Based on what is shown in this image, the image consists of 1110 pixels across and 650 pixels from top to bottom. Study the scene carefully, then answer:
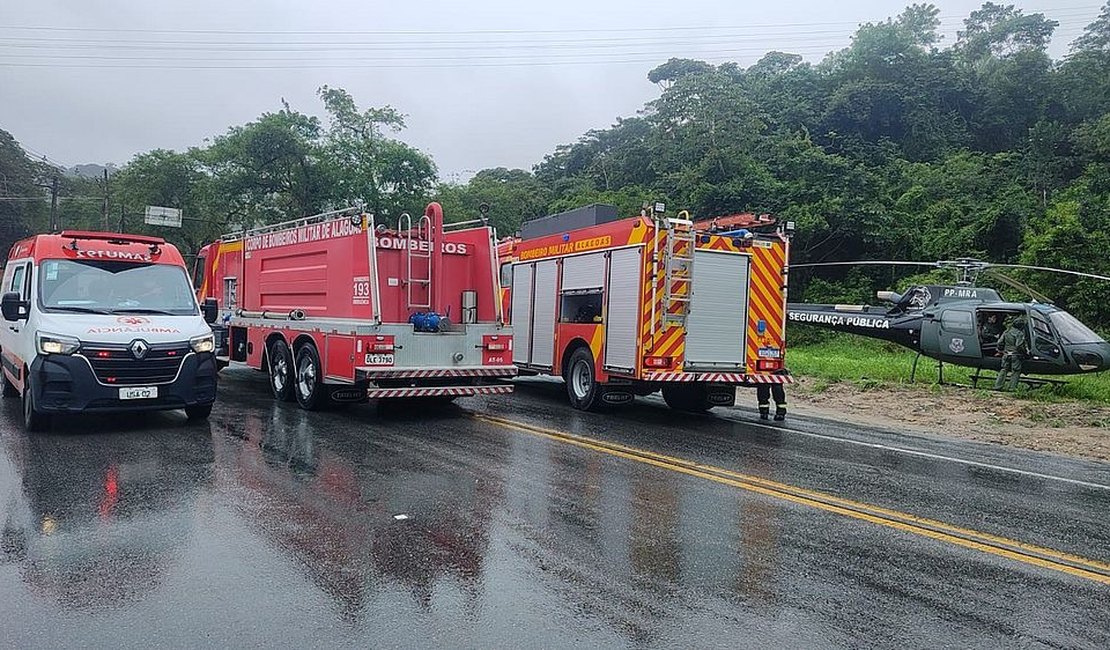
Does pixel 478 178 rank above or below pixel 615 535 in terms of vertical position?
above

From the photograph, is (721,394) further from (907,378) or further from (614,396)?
(907,378)

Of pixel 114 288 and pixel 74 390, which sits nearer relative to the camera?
pixel 74 390

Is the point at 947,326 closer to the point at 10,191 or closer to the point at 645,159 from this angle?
the point at 645,159

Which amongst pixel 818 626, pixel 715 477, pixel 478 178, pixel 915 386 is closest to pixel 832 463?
pixel 715 477

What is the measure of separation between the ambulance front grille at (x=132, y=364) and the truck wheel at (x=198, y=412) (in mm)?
565

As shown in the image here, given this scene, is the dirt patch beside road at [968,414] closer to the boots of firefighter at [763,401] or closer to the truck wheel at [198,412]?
the boots of firefighter at [763,401]

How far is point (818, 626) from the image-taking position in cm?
404

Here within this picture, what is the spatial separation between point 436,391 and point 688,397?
4193 mm

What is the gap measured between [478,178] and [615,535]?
196 ft

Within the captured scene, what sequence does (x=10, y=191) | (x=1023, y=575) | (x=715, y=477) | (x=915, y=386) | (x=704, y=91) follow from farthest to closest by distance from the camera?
(x=10, y=191) → (x=704, y=91) → (x=915, y=386) → (x=715, y=477) → (x=1023, y=575)

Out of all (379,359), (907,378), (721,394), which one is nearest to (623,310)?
(721,394)

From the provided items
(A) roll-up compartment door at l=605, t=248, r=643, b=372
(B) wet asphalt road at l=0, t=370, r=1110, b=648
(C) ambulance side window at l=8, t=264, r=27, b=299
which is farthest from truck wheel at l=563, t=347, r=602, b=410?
(C) ambulance side window at l=8, t=264, r=27, b=299

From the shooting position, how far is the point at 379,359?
33.5ft

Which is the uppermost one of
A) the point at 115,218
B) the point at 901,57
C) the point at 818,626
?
the point at 901,57
